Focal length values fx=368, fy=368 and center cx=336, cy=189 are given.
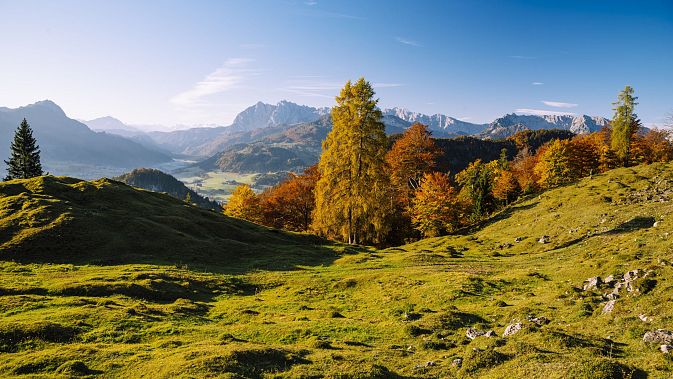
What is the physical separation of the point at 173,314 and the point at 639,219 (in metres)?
49.9

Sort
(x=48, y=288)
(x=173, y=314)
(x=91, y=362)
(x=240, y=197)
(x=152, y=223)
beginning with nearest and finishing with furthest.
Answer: (x=91, y=362)
(x=173, y=314)
(x=48, y=288)
(x=152, y=223)
(x=240, y=197)

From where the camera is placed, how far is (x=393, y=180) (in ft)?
255

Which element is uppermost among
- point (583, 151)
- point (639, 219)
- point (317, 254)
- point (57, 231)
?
point (583, 151)

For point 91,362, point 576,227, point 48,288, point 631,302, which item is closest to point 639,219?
point 576,227

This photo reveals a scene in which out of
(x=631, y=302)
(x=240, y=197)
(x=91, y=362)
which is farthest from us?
(x=240, y=197)

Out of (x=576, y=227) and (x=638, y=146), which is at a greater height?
(x=638, y=146)

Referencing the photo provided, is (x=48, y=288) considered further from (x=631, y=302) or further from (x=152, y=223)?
(x=631, y=302)

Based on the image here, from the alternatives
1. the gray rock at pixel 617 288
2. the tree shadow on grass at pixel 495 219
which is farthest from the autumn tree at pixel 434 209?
the gray rock at pixel 617 288

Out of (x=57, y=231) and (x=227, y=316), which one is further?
(x=57, y=231)

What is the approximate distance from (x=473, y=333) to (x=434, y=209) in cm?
5165

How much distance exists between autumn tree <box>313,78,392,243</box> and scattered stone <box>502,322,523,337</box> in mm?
37931

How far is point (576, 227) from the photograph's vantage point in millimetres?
49344

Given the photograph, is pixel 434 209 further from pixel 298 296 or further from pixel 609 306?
pixel 609 306

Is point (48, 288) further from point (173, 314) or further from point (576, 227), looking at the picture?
point (576, 227)
